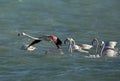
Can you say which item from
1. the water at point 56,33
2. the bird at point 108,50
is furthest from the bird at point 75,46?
the bird at point 108,50

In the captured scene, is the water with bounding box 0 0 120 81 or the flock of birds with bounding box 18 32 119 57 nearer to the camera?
the water with bounding box 0 0 120 81

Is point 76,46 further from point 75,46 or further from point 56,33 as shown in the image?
point 56,33

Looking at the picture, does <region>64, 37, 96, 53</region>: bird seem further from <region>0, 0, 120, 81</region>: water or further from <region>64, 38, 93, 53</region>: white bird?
<region>0, 0, 120, 81</region>: water

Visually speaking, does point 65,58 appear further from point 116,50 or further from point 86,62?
point 116,50

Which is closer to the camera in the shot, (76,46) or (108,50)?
(108,50)

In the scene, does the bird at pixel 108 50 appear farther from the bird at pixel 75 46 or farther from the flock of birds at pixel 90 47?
the bird at pixel 75 46

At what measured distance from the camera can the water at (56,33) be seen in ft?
117

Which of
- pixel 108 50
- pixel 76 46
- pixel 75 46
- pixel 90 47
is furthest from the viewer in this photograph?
pixel 90 47

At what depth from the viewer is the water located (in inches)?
1405

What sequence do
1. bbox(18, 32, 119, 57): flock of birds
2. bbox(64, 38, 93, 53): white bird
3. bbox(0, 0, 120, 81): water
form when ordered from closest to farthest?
bbox(0, 0, 120, 81): water
bbox(18, 32, 119, 57): flock of birds
bbox(64, 38, 93, 53): white bird

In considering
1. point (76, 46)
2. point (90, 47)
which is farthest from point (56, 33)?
point (76, 46)

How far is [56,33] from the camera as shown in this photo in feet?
156

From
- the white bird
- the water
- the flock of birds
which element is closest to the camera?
the water

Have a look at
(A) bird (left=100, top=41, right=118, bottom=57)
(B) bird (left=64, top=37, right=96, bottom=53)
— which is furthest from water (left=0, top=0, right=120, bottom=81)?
(A) bird (left=100, top=41, right=118, bottom=57)
